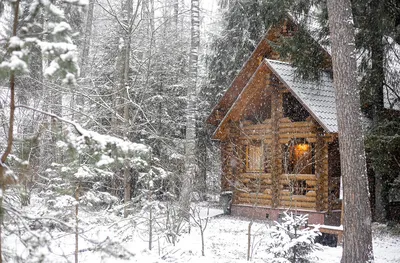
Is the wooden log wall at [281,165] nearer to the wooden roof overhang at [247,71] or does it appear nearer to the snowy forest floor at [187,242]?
the wooden roof overhang at [247,71]

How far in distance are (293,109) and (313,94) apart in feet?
8.60

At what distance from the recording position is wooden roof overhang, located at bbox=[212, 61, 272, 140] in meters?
15.3

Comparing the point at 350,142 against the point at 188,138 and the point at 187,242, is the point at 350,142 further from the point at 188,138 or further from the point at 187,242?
the point at 188,138

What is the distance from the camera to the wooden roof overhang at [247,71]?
56.4 ft

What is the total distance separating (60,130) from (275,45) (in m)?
11.2

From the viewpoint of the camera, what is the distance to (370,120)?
15.5 m

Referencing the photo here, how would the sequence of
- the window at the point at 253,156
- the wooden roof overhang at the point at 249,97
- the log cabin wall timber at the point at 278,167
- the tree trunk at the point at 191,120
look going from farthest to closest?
the window at the point at 253,156, the wooden roof overhang at the point at 249,97, the log cabin wall timber at the point at 278,167, the tree trunk at the point at 191,120

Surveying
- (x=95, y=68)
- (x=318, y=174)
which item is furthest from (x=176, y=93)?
(x=318, y=174)

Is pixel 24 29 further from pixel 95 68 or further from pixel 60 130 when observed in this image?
pixel 95 68

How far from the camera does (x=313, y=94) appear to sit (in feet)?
46.9

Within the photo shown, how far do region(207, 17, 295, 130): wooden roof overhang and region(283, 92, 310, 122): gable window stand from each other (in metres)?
1.81

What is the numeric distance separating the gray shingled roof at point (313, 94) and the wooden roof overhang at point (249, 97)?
66 centimetres

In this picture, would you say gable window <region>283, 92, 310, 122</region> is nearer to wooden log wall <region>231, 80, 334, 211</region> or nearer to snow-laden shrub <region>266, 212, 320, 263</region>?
wooden log wall <region>231, 80, 334, 211</region>


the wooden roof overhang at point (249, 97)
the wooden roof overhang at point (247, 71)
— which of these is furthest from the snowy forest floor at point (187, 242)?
the wooden roof overhang at point (247, 71)
